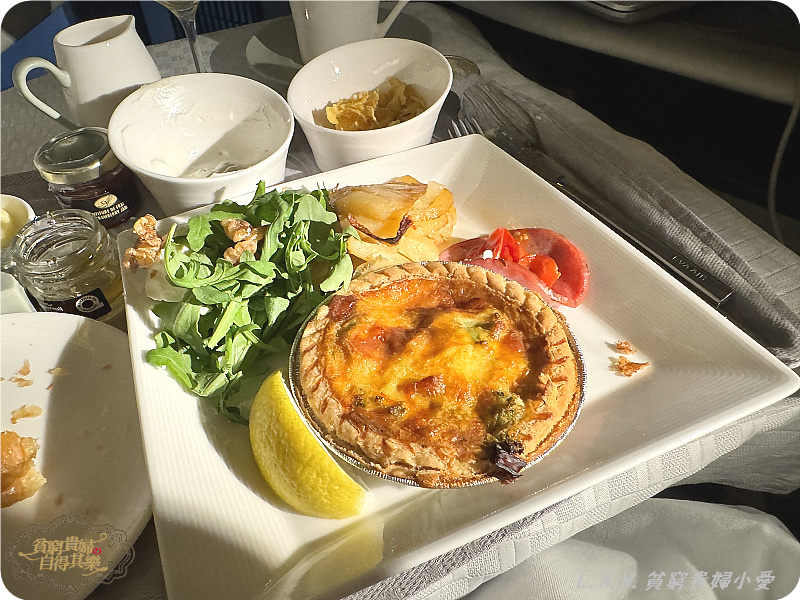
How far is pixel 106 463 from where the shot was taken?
3.65 feet

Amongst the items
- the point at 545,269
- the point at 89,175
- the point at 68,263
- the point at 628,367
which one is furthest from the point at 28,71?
the point at 628,367

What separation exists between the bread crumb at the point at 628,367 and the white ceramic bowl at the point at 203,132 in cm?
103

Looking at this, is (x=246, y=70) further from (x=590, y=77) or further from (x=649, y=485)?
(x=649, y=485)

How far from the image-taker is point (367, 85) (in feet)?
6.26

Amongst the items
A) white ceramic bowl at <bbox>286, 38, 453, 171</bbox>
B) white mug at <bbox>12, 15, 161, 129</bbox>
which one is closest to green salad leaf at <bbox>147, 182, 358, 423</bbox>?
white ceramic bowl at <bbox>286, 38, 453, 171</bbox>

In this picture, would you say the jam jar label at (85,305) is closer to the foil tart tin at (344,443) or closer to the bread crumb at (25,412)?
the bread crumb at (25,412)

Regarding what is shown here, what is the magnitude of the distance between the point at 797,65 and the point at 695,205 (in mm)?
984

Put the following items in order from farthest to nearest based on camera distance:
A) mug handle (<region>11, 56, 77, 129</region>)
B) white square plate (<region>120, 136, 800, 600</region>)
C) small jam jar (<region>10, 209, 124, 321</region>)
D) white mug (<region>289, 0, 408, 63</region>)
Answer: white mug (<region>289, 0, 408, 63</region>) → mug handle (<region>11, 56, 77, 129</region>) → small jam jar (<region>10, 209, 124, 321</region>) → white square plate (<region>120, 136, 800, 600</region>)

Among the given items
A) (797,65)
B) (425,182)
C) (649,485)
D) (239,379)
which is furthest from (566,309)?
(797,65)

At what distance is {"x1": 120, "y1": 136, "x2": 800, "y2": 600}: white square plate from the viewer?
3.22ft

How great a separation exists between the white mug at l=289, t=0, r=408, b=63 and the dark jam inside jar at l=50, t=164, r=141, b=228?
0.86m

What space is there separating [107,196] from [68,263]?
1.06ft

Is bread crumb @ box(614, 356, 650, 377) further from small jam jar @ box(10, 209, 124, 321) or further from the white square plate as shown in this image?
small jam jar @ box(10, 209, 124, 321)

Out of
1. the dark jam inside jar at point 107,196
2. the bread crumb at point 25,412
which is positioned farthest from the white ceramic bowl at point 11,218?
the bread crumb at point 25,412
